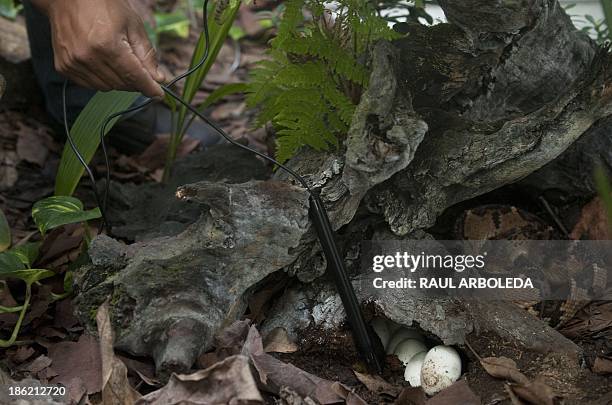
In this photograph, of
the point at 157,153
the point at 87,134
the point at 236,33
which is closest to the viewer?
the point at 87,134

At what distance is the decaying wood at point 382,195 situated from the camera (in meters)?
2.14

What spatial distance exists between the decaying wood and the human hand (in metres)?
0.40

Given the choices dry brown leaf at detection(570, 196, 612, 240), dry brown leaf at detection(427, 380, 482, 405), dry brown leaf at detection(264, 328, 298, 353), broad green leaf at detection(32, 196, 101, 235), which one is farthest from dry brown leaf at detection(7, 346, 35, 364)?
dry brown leaf at detection(570, 196, 612, 240)

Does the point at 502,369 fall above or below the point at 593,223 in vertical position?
below

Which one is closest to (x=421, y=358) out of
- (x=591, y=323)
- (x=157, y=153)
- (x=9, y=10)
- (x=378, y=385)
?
(x=378, y=385)

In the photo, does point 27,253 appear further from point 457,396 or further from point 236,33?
point 236,33

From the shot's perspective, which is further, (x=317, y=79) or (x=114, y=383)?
(x=317, y=79)

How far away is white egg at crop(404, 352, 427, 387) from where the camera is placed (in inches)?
85.3

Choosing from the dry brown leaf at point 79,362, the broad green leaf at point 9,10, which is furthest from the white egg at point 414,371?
the broad green leaf at point 9,10

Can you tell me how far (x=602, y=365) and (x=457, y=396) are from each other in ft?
1.68

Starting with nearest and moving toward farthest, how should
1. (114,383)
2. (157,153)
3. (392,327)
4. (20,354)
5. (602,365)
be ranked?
(114,383)
(602,365)
(20,354)
(392,327)
(157,153)

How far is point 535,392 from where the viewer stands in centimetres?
191

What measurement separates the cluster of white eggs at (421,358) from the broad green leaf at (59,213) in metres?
0.99

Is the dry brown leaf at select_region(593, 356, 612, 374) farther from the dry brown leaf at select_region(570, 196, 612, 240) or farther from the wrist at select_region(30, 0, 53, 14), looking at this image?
the wrist at select_region(30, 0, 53, 14)
